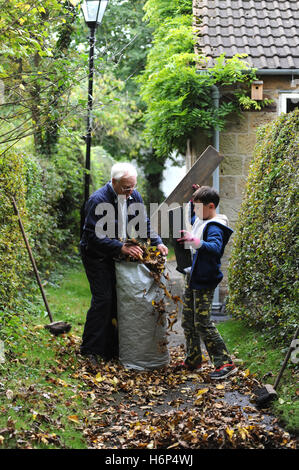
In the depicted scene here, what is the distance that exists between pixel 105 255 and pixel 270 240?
167cm

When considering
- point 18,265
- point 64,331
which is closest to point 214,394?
point 64,331

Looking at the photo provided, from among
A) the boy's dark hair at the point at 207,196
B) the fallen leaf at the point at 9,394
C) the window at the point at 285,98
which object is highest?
the window at the point at 285,98

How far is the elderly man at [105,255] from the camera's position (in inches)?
203

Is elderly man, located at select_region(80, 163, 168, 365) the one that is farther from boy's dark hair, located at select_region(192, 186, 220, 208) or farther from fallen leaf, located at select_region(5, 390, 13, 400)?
fallen leaf, located at select_region(5, 390, 13, 400)

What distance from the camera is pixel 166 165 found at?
871 inches

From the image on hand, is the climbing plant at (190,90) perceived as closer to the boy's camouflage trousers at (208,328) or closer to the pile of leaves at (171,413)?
the boy's camouflage trousers at (208,328)

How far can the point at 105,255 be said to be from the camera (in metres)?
5.25

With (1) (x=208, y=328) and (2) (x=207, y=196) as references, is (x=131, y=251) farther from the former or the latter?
(1) (x=208, y=328)

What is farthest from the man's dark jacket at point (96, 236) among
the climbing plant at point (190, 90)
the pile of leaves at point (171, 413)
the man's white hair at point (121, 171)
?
the climbing plant at point (190, 90)

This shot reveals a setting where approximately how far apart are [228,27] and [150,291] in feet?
18.6

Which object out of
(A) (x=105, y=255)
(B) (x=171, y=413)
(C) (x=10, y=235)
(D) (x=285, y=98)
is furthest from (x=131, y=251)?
(D) (x=285, y=98)

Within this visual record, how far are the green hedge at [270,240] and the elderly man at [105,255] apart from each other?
Answer: 113 centimetres
